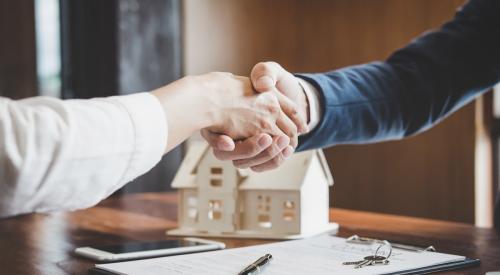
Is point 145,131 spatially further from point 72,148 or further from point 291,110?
point 291,110

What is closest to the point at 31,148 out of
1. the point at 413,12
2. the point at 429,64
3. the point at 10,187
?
the point at 10,187

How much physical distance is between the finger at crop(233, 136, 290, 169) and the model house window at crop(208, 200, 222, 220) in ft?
0.27

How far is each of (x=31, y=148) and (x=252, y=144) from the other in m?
0.50

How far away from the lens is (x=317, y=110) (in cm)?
130

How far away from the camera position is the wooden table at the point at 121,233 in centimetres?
96

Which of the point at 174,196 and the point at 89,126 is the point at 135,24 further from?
the point at 89,126

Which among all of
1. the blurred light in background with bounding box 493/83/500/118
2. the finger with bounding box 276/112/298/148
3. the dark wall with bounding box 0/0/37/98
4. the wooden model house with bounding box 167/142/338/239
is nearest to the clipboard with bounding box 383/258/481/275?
the wooden model house with bounding box 167/142/338/239

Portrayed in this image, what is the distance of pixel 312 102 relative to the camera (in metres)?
1.29

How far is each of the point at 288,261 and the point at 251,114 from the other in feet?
1.14

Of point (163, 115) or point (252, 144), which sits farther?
point (252, 144)

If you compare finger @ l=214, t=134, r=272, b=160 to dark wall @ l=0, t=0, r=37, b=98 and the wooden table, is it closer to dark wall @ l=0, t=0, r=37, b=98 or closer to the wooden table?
the wooden table

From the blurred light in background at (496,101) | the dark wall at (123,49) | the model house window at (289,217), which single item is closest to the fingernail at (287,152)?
the model house window at (289,217)

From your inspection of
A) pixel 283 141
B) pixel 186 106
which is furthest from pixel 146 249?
pixel 283 141

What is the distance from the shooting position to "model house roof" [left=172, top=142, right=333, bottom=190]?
1171 mm
